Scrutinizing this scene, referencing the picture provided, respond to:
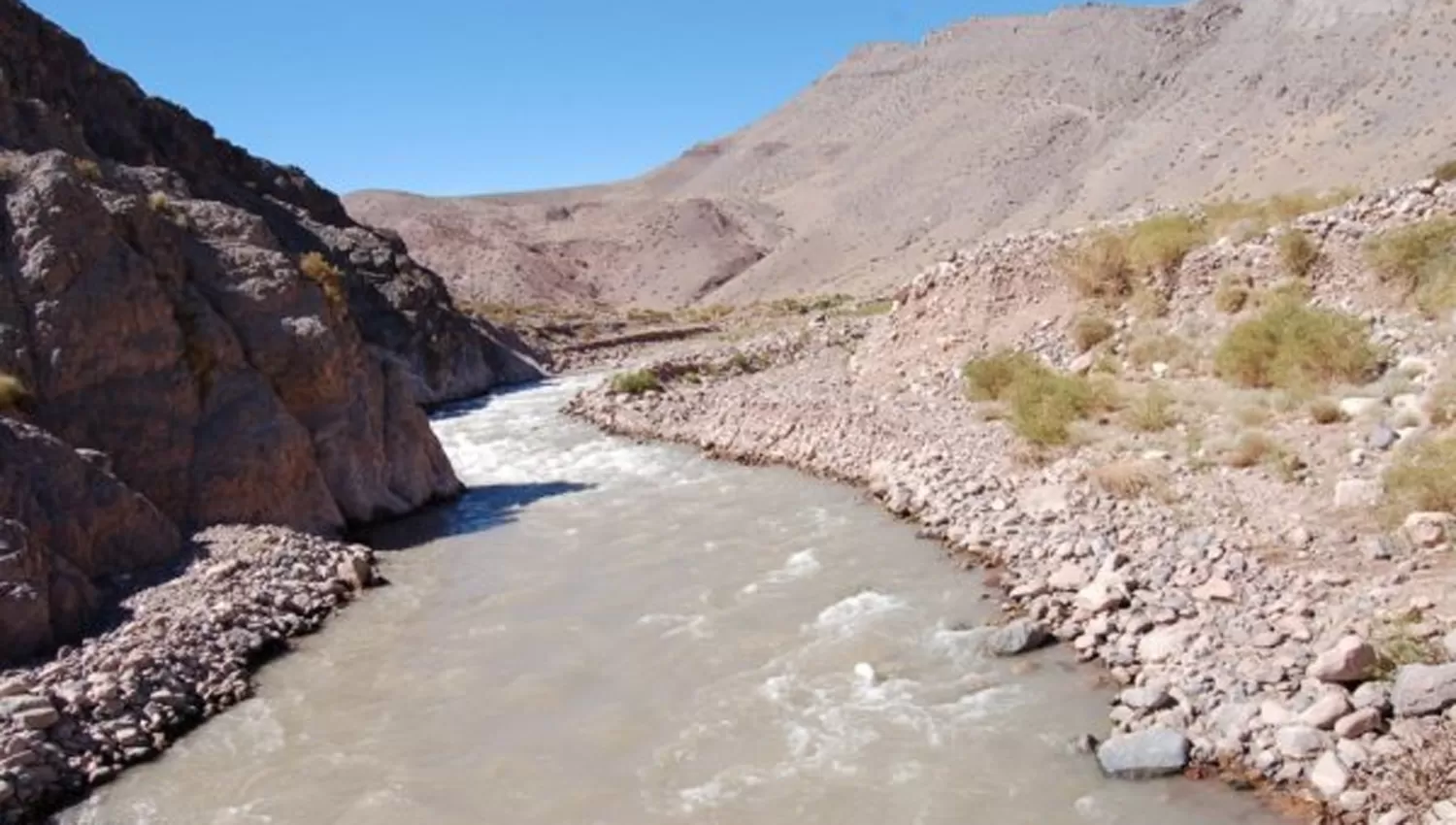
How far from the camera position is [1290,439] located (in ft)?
43.2

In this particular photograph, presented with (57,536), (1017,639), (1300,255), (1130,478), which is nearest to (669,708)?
(1017,639)

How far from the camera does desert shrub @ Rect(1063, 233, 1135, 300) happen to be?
A: 66.4 ft

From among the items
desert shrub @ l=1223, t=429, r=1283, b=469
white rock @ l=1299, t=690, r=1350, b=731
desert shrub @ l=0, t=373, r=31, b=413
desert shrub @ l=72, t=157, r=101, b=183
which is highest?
desert shrub @ l=72, t=157, r=101, b=183

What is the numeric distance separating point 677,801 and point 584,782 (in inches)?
32.2

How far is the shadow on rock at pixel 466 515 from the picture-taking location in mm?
16641

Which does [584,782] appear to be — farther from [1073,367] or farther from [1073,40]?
[1073,40]

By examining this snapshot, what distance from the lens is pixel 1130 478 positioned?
505 inches

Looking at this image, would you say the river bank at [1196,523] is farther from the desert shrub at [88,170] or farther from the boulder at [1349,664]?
the desert shrub at [88,170]

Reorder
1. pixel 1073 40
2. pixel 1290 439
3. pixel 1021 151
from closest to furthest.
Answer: pixel 1290 439
pixel 1021 151
pixel 1073 40

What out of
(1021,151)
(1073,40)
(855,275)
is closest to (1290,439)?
(855,275)

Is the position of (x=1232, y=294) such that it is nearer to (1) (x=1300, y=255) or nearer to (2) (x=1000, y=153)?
(1) (x=1300, y=255)

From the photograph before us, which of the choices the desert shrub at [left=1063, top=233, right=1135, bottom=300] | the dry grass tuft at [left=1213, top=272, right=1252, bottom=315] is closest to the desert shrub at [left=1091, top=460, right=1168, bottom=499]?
the dry grass tuft at [left=1213, top=272, right=1252, bottom=315]

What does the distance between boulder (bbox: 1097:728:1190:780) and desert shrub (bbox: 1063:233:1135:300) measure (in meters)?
13.5

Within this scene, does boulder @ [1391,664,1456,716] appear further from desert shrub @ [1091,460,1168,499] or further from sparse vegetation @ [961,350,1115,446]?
sparse vegetation @ [961,350,1115,446]
